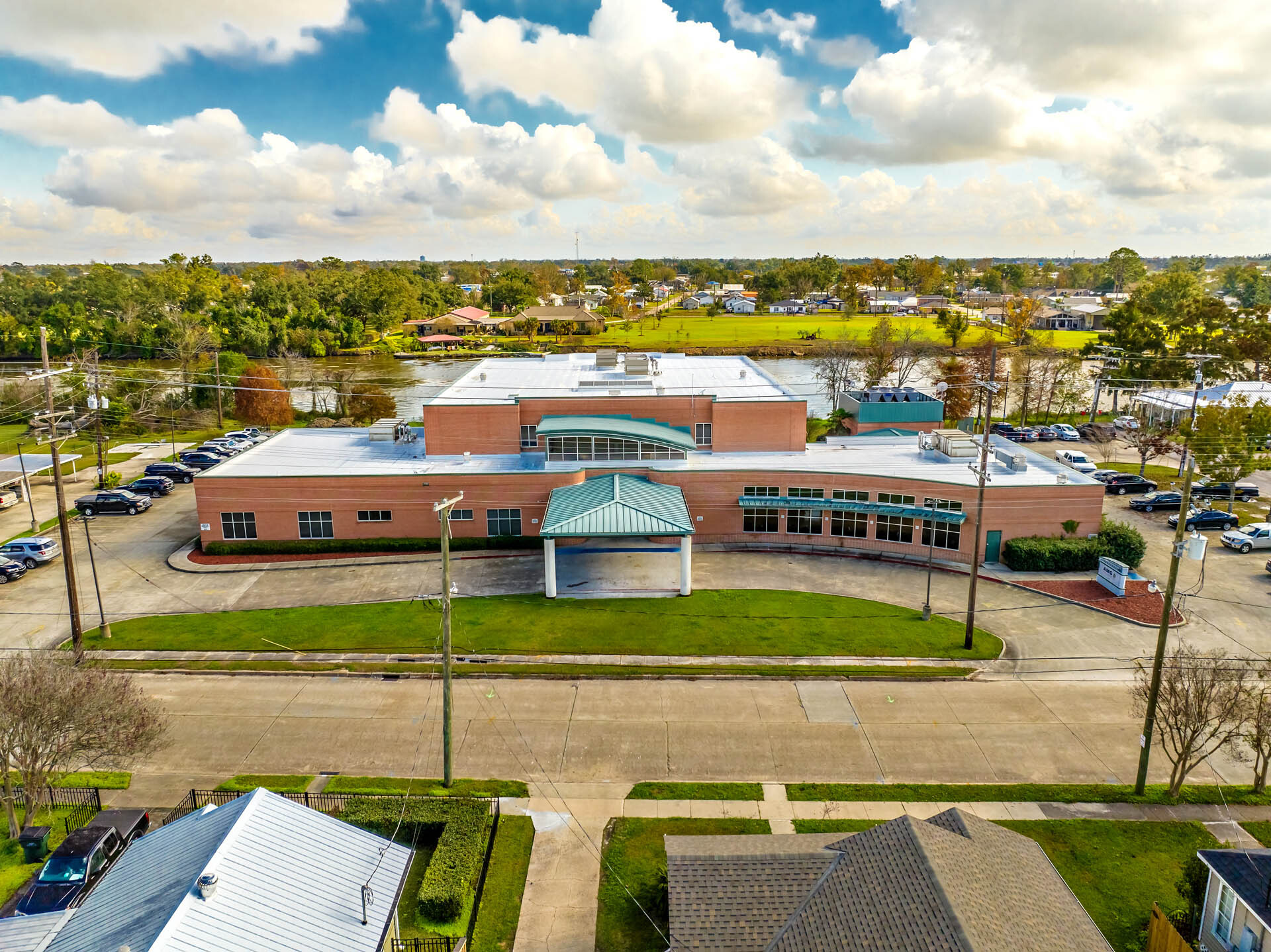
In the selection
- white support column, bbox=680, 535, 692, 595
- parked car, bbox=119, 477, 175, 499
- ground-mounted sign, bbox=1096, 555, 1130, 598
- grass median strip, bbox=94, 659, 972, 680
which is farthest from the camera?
parked car, bbox=119, 477, 175, 499

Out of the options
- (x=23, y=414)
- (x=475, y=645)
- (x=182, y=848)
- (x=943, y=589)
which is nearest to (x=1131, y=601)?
(x=943, y=589)

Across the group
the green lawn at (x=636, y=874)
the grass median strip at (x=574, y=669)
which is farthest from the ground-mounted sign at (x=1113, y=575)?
the green lawn at (x=636, y=874)

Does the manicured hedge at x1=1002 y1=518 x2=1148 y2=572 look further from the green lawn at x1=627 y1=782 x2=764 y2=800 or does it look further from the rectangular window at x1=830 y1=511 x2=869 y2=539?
the green lawn at x1=627 y1=782 x2=764 y2=800

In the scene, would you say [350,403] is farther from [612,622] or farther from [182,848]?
[182,848]

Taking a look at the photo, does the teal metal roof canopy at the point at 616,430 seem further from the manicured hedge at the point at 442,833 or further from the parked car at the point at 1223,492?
the parked car at the point at 1223,492

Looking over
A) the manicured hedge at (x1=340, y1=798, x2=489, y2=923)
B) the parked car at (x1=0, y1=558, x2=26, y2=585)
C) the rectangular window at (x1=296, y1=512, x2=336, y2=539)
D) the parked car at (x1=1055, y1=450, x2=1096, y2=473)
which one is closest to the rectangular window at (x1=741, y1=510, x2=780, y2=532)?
the rectangular window at (x1=296, y1=512, x2=336, y2=539)

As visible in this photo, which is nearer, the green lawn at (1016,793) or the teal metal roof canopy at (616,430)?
the green lawn at (1016,793)
